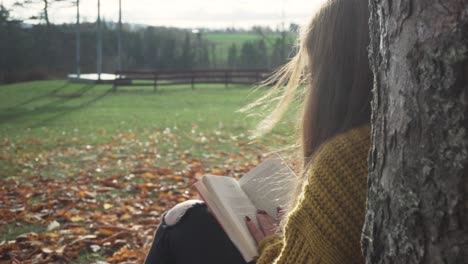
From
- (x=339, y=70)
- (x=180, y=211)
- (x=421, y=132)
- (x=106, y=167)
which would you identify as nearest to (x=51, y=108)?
(x=106, y=167)

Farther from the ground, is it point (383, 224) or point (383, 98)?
point (383, 98)

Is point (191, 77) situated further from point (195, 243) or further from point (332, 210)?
point (332, 210)

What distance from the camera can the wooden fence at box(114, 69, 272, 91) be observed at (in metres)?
30.0

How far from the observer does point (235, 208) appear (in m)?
2.29

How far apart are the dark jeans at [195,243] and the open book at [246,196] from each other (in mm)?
154

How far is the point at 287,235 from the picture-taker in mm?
1671

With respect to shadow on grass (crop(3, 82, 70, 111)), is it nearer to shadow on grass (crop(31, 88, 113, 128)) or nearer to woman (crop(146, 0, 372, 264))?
shadow on grass (crop(31, 88, 113, 128))

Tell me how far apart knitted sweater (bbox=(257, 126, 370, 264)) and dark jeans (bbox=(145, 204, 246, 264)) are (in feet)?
2.64

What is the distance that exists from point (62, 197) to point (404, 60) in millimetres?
4939

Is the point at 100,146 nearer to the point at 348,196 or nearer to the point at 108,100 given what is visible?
the point at 348,196

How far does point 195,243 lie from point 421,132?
1.38 m

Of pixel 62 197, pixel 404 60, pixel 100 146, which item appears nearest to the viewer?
pixel 404 60

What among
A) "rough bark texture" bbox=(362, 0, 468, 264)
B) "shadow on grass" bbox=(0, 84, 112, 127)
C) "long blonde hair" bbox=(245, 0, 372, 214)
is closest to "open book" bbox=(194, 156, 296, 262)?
"long blonde hair" bbox=(245, 0, 372, 214)

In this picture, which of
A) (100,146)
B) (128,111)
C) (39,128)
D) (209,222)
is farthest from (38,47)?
(209,222)
